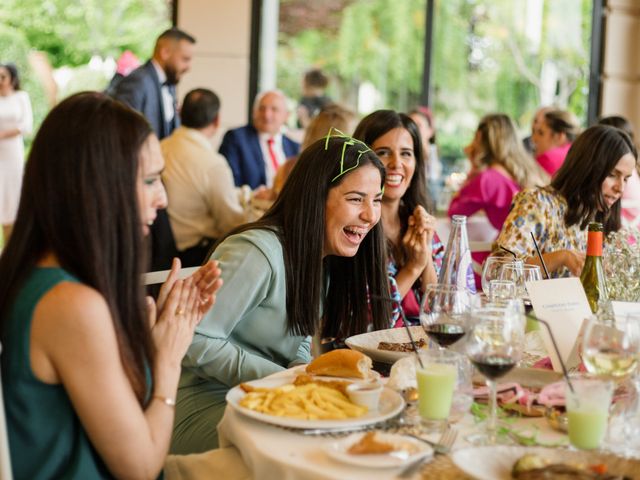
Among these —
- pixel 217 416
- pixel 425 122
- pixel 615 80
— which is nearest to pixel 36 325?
pixel 217 416

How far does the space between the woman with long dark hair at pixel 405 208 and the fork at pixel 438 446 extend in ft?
5.15

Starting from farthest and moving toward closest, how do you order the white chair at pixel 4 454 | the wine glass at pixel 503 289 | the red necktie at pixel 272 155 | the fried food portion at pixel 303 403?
the red necktie at pixel 272 155 → the wine glass at pixel 503 289 → the fried food portion at pixel 303 403 → the white chair at pixel 4 454

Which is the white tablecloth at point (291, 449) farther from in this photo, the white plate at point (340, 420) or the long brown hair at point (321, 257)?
the long brown hair at point (321, 257)

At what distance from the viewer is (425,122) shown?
7.45m

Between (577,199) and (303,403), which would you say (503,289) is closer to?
(303,403)

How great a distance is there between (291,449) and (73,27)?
8.63m

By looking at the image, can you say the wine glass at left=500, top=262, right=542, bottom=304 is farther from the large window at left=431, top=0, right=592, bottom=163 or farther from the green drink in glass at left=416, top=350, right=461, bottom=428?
the large window at left=431, top=0, right=592, bottom=163

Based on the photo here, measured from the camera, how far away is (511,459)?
1.51 m

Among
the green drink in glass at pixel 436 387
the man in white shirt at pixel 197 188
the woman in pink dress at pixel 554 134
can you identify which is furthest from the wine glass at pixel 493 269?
the woman in pink dress at pixel 554 134

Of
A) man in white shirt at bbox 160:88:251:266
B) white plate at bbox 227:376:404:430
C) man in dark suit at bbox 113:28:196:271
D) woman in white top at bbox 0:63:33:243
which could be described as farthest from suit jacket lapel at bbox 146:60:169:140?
white plate at bbox 227:376:404:430

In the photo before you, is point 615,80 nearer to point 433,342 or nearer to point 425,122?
point 425,122

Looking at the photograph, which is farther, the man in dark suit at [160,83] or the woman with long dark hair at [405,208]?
the man in dark suit at [160,83]

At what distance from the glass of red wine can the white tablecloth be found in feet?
0.18

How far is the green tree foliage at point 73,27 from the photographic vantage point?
370 inches
